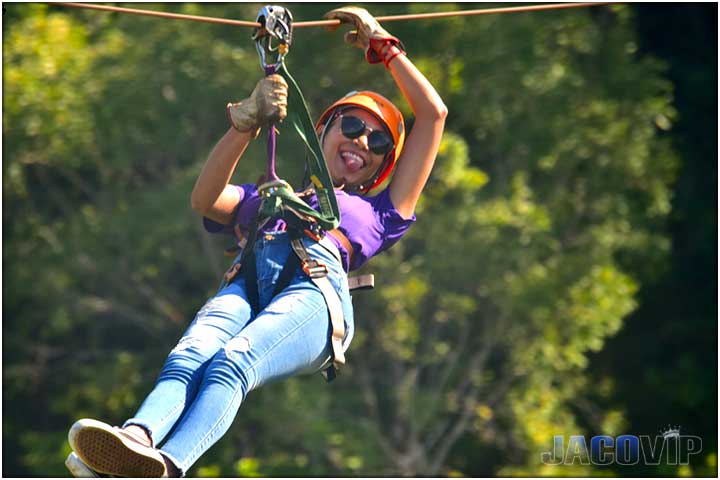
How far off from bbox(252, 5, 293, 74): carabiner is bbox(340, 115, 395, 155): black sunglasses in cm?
39

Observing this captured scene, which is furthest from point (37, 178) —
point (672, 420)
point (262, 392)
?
point (672, 420)

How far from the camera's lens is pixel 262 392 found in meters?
12.2

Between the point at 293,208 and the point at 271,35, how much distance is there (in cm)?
56

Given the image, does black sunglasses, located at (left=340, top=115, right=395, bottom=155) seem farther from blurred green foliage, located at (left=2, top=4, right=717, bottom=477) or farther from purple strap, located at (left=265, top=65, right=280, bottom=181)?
blurred green foliage, located at (left=2, top=4, right=717, bottom=477)

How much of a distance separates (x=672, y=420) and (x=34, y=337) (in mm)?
6231

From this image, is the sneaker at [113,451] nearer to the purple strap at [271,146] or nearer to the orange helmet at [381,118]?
the purple strap at [271,146]

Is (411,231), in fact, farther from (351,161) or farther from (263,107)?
(263,107)

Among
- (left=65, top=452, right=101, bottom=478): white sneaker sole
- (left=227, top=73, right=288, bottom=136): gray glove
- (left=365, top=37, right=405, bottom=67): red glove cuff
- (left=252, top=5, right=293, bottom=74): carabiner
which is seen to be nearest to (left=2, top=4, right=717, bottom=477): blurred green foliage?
(left=365, top=37, right=405, bottom=67): red glove cuff

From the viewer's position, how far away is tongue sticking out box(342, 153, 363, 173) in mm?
5148

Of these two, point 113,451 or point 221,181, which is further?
point 221,181

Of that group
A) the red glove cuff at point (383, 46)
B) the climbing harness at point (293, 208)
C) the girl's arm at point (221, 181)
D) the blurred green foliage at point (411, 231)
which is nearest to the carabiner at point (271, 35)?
the climbing harness at point (293, 208)

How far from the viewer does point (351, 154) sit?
203 inches

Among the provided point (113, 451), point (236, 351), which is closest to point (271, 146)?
point (236, 351)

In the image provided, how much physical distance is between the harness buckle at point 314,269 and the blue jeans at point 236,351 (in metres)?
0.03
